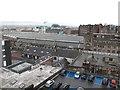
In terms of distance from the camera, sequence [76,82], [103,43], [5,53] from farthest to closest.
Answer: [103,43], [5,53], [76,82]

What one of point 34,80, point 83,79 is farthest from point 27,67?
point 83,79

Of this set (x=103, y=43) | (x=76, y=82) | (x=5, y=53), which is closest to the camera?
(x=76, y=82)

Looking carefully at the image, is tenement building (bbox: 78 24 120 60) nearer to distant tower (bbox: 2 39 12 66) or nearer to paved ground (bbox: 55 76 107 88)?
distant tower (bbox: 2 39 12 66)

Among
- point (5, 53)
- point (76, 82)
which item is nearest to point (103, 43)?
point (76, 82)

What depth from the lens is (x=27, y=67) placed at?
28500mm

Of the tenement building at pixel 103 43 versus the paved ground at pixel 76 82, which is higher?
the tenement building at pixel 103 43

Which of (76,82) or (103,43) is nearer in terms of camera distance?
(76,82)

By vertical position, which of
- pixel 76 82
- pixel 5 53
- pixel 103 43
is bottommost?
pixel 76 82

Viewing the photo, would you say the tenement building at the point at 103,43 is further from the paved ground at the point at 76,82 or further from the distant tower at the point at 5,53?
the paved ground at the point at 76,82

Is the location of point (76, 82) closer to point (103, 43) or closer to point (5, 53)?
point (5, 53)

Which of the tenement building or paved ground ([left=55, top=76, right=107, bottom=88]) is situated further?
the tenement building

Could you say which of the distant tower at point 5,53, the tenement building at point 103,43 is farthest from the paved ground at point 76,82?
the tenement building at point 103,43

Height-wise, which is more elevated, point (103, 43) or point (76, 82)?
point (103, 43)

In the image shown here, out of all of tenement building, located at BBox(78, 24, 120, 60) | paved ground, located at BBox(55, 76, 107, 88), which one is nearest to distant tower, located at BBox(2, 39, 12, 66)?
paved ground, located at BBox(55, 76, 107, 88)
